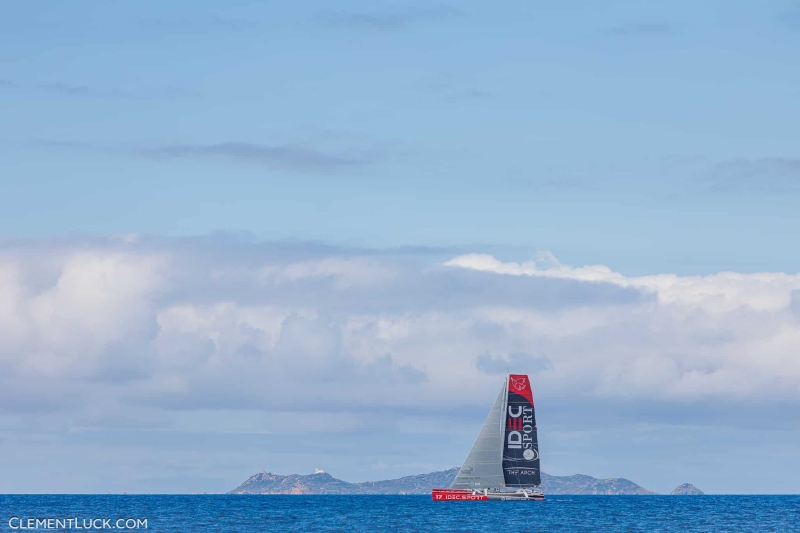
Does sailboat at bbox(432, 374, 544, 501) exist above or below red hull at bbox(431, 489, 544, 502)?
above

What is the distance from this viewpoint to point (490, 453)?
543ft

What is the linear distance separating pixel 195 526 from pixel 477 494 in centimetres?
4259

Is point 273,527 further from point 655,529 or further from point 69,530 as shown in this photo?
point 655,529

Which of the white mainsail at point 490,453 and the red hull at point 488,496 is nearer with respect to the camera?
the red hull at point 488,496

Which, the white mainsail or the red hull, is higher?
the white mainsail

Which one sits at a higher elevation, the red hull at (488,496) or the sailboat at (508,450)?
the sailboat at (508,450)

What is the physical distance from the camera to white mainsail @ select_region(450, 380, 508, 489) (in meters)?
165

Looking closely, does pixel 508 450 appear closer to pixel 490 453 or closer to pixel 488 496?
pixel 490 453

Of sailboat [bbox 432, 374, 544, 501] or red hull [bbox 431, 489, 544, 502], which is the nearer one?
red hull [bbox 431, 489, 544, 502]

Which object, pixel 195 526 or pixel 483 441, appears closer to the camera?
pixel 195 526

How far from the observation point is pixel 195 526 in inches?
5856

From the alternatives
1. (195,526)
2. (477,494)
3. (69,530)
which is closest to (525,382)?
(477,494)

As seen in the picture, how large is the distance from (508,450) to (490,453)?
2.74m

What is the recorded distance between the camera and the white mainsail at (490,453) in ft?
541
